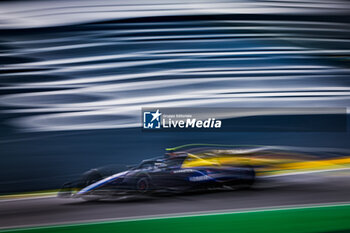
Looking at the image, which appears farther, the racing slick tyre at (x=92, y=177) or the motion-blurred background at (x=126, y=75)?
the motion-blurred background at (x=126, y=75)

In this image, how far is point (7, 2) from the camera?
5305mm

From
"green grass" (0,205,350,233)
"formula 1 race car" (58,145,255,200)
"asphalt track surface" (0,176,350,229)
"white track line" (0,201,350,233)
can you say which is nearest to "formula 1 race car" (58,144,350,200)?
"formula 1 race car" (58,145,255,200)

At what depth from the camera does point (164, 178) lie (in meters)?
4.57

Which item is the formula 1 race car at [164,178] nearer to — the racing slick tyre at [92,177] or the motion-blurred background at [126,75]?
the racing slick tyre at [92,177]

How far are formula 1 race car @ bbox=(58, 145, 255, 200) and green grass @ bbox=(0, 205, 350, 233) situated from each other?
2.72 feet

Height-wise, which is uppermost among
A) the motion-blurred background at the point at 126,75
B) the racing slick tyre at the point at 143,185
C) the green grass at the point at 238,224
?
the motion-blurred background at the point at 126,75

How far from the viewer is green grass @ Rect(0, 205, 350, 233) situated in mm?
3340

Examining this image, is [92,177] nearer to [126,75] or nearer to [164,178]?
[164,178]

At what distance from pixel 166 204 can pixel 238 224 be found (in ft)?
3.58

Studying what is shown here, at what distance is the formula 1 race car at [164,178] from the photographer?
4.43 metres

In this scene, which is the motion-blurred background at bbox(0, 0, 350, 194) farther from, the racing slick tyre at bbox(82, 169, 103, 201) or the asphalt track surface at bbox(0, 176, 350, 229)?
the asphalt track surface at bbox(0, 176, 350, 229)

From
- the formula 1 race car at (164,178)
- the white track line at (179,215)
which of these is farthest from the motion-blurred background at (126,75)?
the white track line at (179,215)

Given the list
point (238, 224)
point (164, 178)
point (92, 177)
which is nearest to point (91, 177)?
point (92, 177)

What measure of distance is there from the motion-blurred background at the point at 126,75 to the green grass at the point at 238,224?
5.75ft
